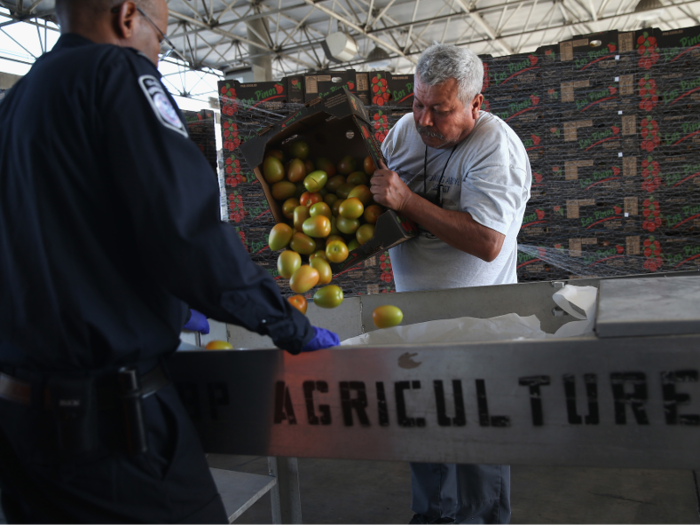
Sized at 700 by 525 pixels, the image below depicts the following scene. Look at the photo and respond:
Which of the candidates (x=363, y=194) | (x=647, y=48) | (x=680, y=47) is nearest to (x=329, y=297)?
(x=363, y=194)

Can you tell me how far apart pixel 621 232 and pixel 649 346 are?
3.14 metres

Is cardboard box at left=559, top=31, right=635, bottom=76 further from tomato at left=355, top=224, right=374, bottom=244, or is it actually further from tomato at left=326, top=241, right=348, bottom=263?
tomato at left=326, top=241, right=348, bottom=263

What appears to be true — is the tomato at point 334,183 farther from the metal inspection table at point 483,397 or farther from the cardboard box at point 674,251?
the cardboard box at point 674,251

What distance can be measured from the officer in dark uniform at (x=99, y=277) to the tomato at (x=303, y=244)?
93 cm

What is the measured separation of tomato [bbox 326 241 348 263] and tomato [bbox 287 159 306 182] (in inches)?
12.9

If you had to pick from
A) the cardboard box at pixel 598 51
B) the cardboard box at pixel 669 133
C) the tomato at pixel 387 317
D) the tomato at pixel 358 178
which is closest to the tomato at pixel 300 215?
the tomato at pixel 358 178

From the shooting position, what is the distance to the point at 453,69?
5.72ft

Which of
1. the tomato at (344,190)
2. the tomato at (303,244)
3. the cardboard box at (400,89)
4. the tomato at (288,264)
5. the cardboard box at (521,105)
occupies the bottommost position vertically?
the tomato at (288,264)

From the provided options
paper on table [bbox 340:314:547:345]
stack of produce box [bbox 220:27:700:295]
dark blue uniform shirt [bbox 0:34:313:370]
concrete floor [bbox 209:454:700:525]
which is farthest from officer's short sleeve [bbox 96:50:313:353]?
stack of produce box [bbox 220:27:700:295]

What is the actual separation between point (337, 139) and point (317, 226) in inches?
18.2

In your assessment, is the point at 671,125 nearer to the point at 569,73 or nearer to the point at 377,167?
the point at 569,73

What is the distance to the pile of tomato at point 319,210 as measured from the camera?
180 centimetres

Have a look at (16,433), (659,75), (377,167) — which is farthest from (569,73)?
(16,433)

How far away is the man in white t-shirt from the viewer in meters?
1.73
